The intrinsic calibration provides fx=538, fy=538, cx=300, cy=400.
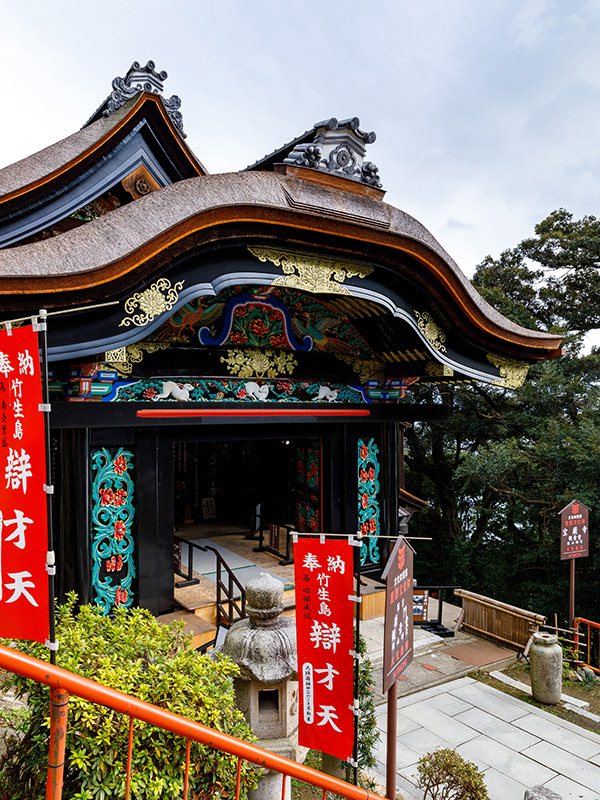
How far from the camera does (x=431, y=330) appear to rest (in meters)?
6.77

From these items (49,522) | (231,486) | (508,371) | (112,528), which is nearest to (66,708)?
(49,522)

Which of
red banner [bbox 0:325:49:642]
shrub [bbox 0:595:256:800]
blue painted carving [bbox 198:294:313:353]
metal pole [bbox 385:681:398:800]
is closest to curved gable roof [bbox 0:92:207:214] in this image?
blue painted carving [bbox 198:294:313:353]

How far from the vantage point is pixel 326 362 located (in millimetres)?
7766

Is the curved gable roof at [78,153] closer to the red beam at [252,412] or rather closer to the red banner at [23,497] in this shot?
the red beam at [252,412]

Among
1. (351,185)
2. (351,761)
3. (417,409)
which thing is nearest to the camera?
(351,761)

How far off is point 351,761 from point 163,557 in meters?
3.48

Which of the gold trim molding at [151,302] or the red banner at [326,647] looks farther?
the gold trim molding at [151,302]

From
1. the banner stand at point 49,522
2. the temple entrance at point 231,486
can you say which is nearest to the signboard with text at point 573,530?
the temple entrance at point 231,486

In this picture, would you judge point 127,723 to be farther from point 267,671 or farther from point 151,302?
point 151,302

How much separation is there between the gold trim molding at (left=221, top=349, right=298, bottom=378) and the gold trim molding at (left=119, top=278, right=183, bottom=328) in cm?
166

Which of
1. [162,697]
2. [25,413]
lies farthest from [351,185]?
[162,697]

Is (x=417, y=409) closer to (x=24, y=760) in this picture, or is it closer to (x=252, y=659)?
(x=252, y=659)

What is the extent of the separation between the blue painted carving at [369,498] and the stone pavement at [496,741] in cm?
233

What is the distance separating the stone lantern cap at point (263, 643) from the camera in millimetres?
3768
